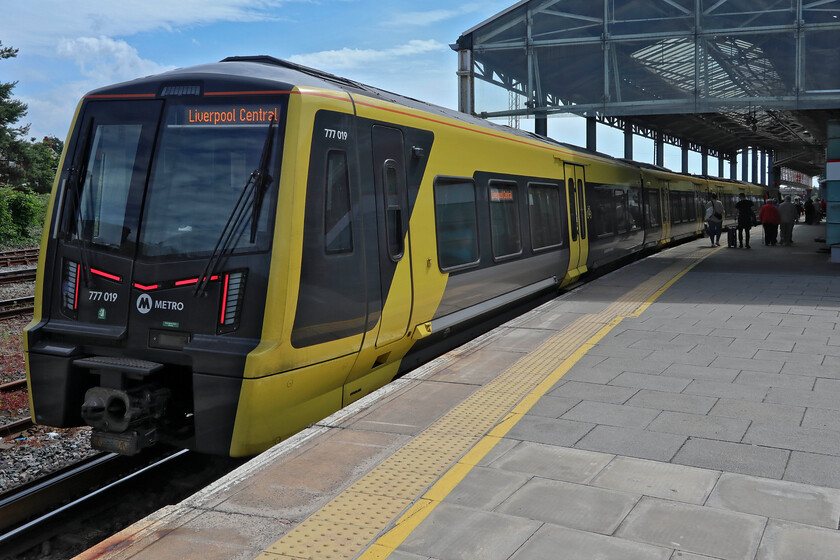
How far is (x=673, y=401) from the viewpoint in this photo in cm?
527

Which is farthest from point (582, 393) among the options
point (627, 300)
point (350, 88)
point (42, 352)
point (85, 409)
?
point (627, 300)

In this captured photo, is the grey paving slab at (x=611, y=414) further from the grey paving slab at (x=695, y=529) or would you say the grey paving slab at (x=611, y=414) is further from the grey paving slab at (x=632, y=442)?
the grey paving slab at (x=695, y=529)

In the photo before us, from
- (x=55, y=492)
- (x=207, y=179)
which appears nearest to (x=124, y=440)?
(x=55, y=492)

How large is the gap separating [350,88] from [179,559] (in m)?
3.86

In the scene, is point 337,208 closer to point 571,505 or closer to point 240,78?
point 240,78

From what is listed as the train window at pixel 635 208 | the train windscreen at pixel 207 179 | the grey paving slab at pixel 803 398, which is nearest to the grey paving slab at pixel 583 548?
the train windscreen at pixel 207 179

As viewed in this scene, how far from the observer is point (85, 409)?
4.85 metres

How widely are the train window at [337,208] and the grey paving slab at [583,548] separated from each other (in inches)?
101

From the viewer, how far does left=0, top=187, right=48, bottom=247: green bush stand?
80.5ft

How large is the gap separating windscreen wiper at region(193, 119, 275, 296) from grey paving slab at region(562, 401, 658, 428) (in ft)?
8.04

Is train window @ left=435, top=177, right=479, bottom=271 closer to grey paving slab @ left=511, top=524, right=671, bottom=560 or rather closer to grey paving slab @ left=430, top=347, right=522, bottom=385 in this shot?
grey paving slab @ left=430, top=347, right=522, bottom=385

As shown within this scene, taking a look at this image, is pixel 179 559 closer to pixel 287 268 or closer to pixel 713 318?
pixel 287 268

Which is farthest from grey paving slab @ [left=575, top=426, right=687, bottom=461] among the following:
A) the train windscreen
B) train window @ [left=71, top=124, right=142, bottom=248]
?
train window @ [left=71, top=124, right=142, bottom=248]

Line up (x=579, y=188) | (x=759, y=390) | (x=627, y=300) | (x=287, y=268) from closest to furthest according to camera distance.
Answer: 1. (x=287, y=268)
2. (x=759, y=390)
3. (x=627, y=300)
4. (x=579, y=188)
